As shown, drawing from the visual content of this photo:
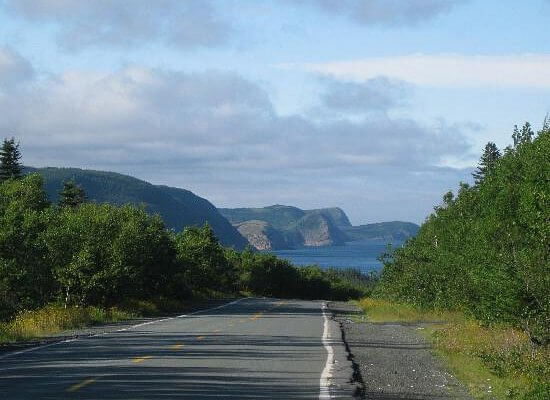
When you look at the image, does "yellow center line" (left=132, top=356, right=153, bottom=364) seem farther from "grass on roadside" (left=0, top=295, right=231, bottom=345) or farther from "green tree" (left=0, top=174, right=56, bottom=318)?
"green tree" (left=0, top=174, right=56, bottom=318)

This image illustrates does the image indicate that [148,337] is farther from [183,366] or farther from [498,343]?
[498,343]

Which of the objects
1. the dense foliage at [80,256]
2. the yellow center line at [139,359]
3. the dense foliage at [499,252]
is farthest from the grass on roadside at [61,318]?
the dense foliage at [499,252]

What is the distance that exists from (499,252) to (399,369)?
7.54m

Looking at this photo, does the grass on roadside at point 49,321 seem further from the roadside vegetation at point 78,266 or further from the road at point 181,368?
the road at point 181,368

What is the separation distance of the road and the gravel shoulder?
480 millimetres

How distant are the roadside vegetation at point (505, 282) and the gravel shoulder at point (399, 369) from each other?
516mm

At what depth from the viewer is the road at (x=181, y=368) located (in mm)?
12672

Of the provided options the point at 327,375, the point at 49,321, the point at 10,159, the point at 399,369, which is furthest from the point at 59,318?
the point at 10,159

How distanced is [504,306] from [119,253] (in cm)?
2331

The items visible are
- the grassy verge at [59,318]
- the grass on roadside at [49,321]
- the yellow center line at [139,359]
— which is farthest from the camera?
the grassy verge at [59,318]

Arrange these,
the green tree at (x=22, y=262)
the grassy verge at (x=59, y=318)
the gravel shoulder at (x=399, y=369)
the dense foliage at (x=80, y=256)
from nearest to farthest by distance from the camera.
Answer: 1. the gravel shoulder at (x=399, y=369)
2. the grassy verge at (x=59, y=318)
3. the green tree at (x=22, y=262)
4. the dense foliage at (x=80, y=256)

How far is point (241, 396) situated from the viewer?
12.3 meters

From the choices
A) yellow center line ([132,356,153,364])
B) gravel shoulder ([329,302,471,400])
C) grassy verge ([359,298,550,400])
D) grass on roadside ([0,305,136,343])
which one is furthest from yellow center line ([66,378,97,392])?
grass on roadside ([0,305,136,343])

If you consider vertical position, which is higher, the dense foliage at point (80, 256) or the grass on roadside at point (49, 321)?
the dense foliage at point (80, 256)
